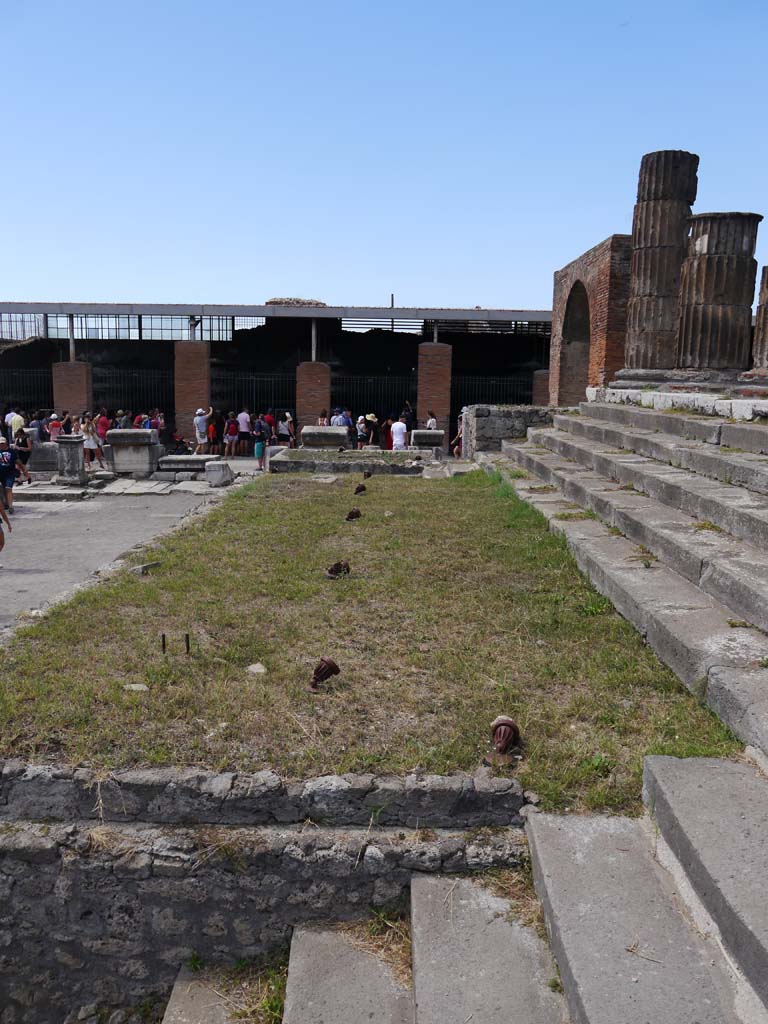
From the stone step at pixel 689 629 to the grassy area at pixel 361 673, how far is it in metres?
0.07

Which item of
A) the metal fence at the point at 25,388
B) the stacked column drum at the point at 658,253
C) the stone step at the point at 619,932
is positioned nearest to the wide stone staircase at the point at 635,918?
the stone step at the point at 619,932

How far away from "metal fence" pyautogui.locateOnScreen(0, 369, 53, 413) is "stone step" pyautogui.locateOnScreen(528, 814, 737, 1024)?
25643 mm

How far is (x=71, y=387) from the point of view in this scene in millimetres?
23641

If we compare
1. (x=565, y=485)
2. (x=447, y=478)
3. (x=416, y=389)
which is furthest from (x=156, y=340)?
(x=565, y=485)

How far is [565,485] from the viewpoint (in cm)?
716

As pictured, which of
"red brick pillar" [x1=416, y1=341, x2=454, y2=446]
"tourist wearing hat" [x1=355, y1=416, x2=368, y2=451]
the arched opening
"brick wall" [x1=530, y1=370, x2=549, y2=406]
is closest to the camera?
the arched opening

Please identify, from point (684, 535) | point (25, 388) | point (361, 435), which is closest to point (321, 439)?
point (361, 435)

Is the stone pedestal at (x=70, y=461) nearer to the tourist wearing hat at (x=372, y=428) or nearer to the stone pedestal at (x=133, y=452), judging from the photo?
the stone pedestal at (x=133, y=452)

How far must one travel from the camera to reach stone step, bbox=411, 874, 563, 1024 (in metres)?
1.82

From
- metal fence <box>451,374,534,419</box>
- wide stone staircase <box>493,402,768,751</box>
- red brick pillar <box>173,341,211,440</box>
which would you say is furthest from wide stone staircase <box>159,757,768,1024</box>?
metal fence <box>451,374,534,419</box>

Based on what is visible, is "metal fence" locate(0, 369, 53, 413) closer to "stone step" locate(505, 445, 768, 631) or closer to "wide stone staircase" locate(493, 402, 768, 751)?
"wide stone staircase" locate(493, 402, 768, 751)

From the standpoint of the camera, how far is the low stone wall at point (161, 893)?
2.34 meters

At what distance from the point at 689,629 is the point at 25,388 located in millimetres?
26062

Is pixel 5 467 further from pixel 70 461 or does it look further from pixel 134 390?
pixel 134 390
